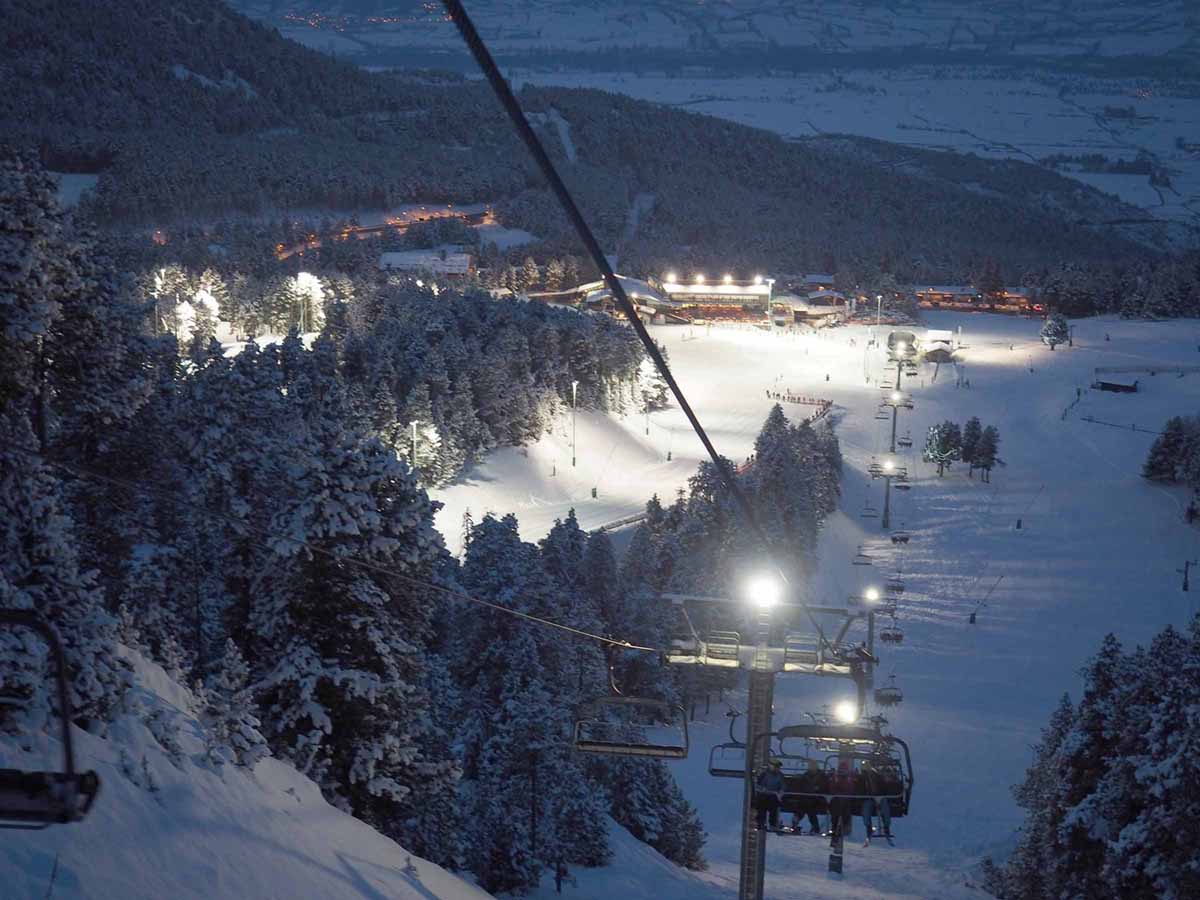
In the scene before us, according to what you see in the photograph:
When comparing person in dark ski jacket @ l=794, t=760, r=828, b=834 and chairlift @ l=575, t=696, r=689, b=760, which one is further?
person in dark ski jacket @ l=794, t=760, r=828, b=834

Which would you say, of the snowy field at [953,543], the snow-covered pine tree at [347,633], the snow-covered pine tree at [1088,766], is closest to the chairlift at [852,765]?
the snow-covered pine tree at [347,633]

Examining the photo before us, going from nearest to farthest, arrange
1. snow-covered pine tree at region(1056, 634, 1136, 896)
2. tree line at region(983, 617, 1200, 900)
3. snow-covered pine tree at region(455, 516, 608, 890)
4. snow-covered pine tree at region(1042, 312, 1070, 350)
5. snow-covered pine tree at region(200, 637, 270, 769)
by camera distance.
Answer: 1. snow-covered pine tree at region(200, 637, 270, 769)
2. snow-covered pine tree at region(455, 516, 608, 890)
3. tree line at region(983, 617, 1200, 900)
4. snow-covered pine tree at region(1056, 634, 1136, 896)
5. snow-covered pine tree at region(1042, 312, 1070, 350)

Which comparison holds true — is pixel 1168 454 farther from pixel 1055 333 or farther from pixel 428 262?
pixel 428 262

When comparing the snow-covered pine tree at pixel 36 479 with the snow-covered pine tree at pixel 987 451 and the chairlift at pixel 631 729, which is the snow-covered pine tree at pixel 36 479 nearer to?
the chairlift at pixel 631 729

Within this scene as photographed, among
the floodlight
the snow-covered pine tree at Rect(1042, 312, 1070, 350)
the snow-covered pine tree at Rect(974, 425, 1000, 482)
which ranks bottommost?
the snow-covered pine tree at Rect(974, 425, 1000, 482)

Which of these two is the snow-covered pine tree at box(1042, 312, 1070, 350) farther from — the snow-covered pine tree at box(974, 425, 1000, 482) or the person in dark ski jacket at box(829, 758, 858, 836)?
the person in dark ski jacket at box(829, 758, 858, 836)

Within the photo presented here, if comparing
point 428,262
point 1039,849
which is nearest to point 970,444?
point 1039,849

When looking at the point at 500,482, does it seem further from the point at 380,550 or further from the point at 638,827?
the point at 380,550

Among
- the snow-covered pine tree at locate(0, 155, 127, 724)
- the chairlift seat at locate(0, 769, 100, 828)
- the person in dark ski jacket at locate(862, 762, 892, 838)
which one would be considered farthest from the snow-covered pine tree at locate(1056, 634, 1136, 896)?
the chairlift seat at locate(0, 769, 100, 828)
